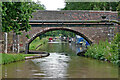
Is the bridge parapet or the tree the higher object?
the bridge parapet

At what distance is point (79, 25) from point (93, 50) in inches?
178

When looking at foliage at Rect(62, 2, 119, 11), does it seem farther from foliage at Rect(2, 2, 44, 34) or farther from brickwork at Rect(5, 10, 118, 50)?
foliage at Rect(2, 2, 44, 34)

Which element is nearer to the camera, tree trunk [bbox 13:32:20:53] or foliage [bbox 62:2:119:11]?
tree trunk [bbox 13:32:20:53]

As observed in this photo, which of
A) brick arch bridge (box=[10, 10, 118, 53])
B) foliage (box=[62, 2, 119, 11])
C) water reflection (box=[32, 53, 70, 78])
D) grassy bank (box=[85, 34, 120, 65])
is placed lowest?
water reflection (box=[32, 53, 70, 78])

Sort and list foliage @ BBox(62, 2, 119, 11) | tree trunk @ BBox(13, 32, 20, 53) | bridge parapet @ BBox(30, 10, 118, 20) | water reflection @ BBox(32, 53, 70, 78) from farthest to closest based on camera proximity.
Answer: foliage @ BBox(62, 2, 119, 11) → bridge parapet @ BBox(30, 10, 118, 20) → tree trunk @ BBox(13, 32, 20, 53) → water reflection @ BBox(32, 53, 70, 78)

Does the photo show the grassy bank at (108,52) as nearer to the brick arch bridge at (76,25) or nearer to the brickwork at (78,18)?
the brick arch bridge at (76,25)

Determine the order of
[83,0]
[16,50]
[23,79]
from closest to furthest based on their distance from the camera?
[23,79], [16,50], [83,0]

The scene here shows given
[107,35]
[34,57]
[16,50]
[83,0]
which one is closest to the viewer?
[34,57]

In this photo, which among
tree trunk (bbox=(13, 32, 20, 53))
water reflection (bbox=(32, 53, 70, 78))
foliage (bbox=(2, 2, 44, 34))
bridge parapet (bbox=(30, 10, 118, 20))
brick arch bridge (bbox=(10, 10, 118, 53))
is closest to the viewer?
water reflection (bbox=(32, 53, 70, 78))

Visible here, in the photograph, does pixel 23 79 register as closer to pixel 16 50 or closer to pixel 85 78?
pixel 85 78

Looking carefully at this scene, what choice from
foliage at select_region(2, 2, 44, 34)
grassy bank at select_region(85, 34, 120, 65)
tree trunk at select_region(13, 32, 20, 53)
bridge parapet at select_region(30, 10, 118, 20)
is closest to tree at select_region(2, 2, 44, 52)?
foliage at select_region(2, 2, 44, 34)

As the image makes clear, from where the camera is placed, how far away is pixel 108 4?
4425 cm

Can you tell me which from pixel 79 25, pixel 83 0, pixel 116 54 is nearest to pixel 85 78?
pixel 116 54

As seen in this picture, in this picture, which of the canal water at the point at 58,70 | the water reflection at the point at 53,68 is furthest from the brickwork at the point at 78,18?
the canal water at the point at 58,70
